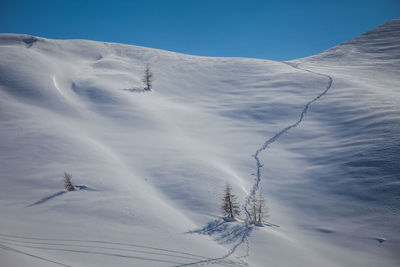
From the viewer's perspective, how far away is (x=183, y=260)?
24.9 feet

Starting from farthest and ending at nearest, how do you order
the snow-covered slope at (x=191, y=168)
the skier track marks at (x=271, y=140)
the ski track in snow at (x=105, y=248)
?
the skier track marks at (x=271, y=140) → the snow-covered slope at (x=191, y=168) → the ski track in snow at (x=105, y=248)

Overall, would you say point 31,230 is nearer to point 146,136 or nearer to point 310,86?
point 146,136

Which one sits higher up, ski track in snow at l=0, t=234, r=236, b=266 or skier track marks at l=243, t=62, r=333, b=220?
skier track marks at l=243, t=62, r=333, b=220

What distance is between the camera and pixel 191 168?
49.2 ft

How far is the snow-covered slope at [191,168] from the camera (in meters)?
8.51

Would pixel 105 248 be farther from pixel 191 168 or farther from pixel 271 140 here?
pixel 271 140

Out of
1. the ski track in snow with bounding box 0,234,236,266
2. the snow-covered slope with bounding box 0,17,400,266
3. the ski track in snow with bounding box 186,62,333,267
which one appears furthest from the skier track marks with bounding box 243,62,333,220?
the ski track in snow with bounding box 0,234,236,266

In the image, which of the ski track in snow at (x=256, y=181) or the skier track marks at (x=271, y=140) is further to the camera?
the skier track marks at (x=271, y=140)

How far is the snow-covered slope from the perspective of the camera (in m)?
8.51

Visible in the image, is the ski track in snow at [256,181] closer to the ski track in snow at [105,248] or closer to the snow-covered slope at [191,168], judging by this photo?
the snow-covered slope at [191,168]

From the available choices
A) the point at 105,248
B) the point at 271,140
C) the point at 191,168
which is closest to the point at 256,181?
the point at 191,168

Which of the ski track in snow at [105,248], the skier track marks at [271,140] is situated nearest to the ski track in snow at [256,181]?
the skier track marks at [271,140]

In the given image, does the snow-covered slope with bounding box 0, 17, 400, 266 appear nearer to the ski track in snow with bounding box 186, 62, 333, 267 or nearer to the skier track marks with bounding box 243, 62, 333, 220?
the ski track in snow with bounding box 186, 62, 333, 267

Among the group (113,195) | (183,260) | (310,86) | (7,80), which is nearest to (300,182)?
(183,260)
